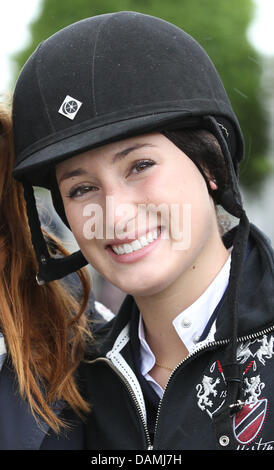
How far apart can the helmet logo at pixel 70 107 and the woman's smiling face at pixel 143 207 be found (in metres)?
0.17

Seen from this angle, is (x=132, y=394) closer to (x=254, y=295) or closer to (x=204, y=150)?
(x=254, y=295)

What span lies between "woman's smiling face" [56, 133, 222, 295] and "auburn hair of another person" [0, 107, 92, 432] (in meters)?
0.55

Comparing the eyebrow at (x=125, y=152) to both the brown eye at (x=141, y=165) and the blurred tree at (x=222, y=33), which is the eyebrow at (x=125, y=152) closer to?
the brown eye at (x=141, y=165)

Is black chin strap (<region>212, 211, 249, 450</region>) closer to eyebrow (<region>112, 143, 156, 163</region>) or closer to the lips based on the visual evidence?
the lips

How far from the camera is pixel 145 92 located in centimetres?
250

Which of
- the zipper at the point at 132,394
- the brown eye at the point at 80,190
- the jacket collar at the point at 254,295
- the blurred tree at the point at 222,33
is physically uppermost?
the blurred tree at the point at 222,33

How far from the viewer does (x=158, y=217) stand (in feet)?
8.14

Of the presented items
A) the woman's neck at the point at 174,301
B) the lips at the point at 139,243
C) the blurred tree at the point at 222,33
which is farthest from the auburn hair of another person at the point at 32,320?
the blurred tree at the point at 222,33

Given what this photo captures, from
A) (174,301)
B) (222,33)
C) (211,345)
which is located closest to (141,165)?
(174,301)

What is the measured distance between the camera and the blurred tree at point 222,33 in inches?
766

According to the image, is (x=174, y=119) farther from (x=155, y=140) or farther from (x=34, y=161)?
(x=34, y=161)

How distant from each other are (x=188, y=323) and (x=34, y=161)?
2.86ft

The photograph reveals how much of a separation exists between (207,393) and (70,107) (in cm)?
119

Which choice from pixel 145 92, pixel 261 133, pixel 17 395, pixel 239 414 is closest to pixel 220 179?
pixel 145 92
